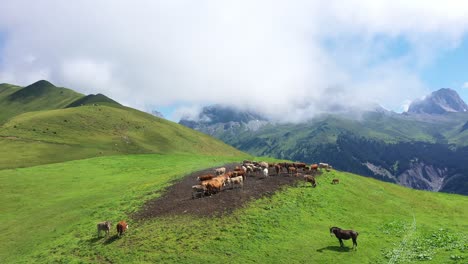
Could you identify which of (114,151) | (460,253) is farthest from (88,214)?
(114,151)

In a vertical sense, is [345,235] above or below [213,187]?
below

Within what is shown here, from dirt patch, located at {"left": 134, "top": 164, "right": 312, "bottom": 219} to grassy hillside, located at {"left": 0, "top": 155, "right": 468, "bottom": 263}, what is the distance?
1.34m

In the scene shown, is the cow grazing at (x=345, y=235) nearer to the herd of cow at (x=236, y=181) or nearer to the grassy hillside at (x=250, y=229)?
the herd of cow at (x=236, y=181)

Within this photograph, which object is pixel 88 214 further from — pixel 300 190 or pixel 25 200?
pixel 300 190

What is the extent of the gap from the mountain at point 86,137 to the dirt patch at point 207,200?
61421mm

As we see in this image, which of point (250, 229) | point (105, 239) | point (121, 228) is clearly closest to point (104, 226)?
point (105, 239)

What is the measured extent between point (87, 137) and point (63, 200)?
85269 mm

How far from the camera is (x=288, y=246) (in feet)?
100

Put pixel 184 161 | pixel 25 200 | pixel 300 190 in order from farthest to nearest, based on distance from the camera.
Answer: pixel 184 161 → pixel 25 200 → pixel 300 190

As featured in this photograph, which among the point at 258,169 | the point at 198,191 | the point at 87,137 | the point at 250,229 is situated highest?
the point at 87,137

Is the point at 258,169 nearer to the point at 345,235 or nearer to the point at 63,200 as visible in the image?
the point at 345,235

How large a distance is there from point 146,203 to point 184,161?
153ft

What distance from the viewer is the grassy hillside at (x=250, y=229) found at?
2925 centimetres

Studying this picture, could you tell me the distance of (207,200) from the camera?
39.2 m
